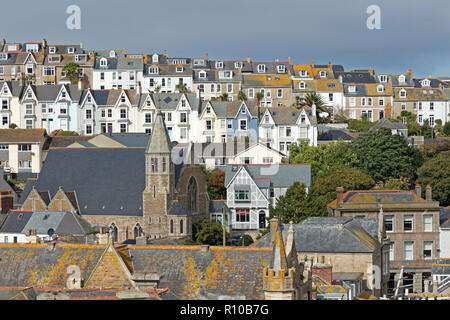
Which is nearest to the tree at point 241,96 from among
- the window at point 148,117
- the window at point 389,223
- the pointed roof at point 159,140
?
the window at point 148,117

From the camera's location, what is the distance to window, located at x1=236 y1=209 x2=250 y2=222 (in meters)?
87.9

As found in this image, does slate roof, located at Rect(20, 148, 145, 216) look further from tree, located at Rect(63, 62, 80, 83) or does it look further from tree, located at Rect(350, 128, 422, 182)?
tree, located at Rect(63, 62, 80, 83)

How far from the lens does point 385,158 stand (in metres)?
92.1

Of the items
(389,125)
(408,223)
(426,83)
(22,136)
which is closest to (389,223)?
(408,223)

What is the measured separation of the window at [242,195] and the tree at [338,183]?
21.7 ft

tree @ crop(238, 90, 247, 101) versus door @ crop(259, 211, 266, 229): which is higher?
tree @ crop(238, 90, 247, 101)

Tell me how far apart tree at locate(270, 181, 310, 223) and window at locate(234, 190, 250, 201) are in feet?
29.4

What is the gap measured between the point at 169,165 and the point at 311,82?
52576 millimetres

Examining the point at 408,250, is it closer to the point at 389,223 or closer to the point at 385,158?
the point at 389,223

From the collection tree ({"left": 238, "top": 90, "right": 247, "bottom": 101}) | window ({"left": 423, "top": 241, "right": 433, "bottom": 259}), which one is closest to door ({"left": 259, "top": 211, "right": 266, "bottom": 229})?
window ({"left": 423, "top": 241, "right": 433, "bottom": 259})

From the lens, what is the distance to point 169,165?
80.2 m
